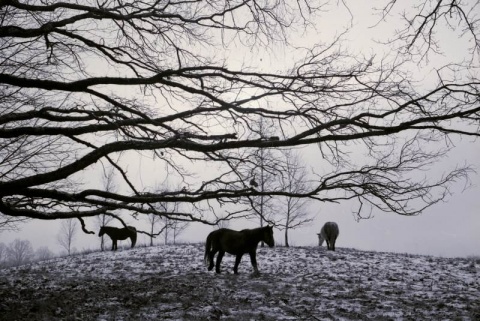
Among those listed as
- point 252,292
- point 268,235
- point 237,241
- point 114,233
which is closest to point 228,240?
point 237,241

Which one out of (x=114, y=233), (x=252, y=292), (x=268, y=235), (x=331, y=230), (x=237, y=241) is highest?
(x=331, y=230)

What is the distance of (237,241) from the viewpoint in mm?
12109

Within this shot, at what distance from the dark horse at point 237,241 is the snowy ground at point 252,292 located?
60cm

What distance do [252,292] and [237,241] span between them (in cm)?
328

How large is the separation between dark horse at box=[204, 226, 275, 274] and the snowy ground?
60 centimetres

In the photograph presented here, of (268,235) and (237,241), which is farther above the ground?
(268,235)

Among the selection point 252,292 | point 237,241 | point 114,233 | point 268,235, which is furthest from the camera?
point 114,233

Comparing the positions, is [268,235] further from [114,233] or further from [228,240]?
[114,233]

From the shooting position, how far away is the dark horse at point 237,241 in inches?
464

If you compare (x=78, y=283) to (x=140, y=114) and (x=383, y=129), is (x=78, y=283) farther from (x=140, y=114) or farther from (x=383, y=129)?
(x=383, y=129)

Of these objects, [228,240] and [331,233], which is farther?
[331,233]

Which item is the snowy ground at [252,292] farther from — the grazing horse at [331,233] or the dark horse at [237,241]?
the grazing horse at [331,233]

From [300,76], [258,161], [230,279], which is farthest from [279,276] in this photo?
[300,76]

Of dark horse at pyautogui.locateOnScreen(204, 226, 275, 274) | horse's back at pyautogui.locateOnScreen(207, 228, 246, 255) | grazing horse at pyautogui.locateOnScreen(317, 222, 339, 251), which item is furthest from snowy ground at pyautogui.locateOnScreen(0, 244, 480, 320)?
grazing horse at pyautogui.locateOnScreen(317, 222, 339, 251)
